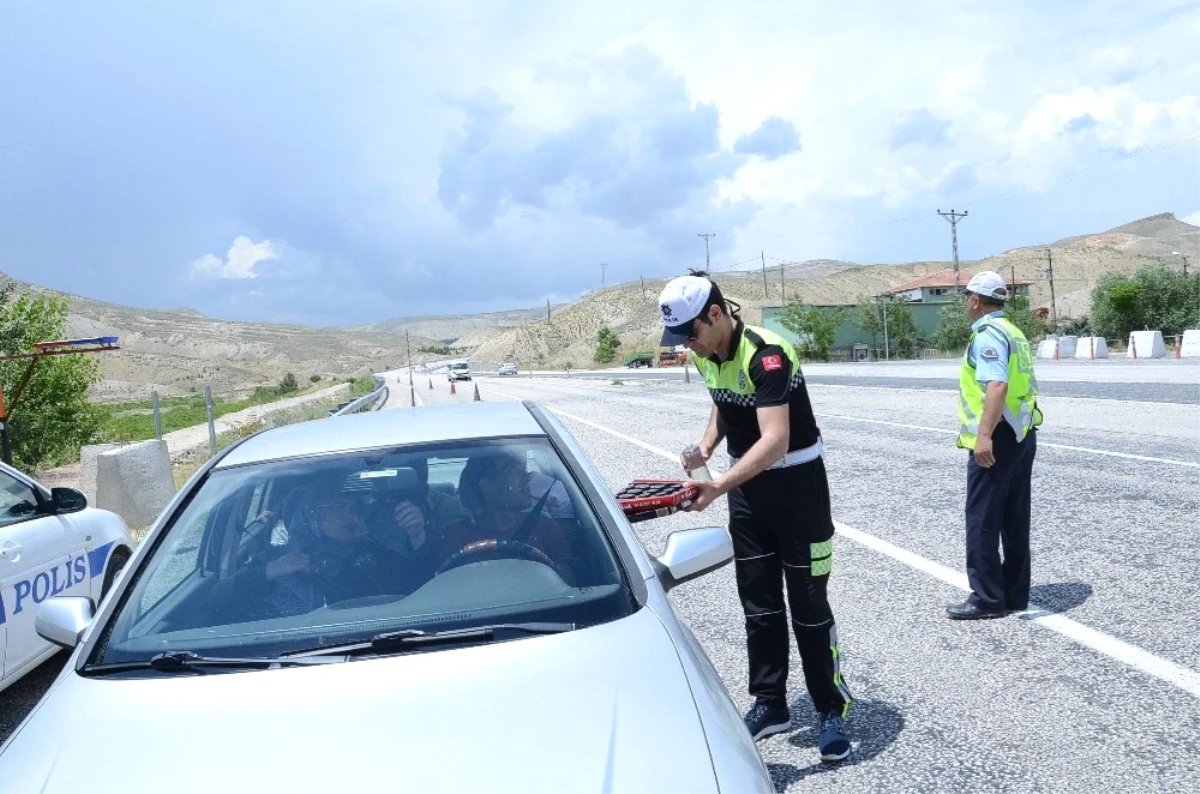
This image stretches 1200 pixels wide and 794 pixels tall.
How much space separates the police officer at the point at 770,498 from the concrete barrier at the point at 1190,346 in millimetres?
40201

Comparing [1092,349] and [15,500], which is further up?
[15,500]

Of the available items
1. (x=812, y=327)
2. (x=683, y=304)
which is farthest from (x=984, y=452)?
(x=812, y=327)

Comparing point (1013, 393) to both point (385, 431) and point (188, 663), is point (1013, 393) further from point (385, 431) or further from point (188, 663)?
point (188, 663)

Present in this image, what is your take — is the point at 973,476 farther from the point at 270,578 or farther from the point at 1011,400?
the point at 270,578

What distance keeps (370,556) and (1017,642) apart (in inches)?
136

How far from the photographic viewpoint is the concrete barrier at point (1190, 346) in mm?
39281

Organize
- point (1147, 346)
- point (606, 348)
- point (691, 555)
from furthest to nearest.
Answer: point (606, 348) < point (1147, 346) < point (691, 555)

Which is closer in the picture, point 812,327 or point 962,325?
point 962,325

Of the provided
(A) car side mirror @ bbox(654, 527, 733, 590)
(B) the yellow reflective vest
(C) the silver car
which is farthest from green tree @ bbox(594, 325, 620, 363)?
(A) car side mirror @ bbox(654, 527, 733, 590)

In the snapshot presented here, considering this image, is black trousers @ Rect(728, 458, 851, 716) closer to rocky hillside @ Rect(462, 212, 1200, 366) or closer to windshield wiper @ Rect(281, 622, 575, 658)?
windshield wiper @ Rect(281, 622, 575, 658)

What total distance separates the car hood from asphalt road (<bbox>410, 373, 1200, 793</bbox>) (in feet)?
5.25

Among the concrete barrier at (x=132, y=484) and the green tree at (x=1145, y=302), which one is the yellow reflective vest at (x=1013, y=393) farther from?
the green tree at (x=1145, y=302)

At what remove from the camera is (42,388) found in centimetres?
1800

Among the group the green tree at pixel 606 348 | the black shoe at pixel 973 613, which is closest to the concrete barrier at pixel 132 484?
the black shoe at pixel 973 613
